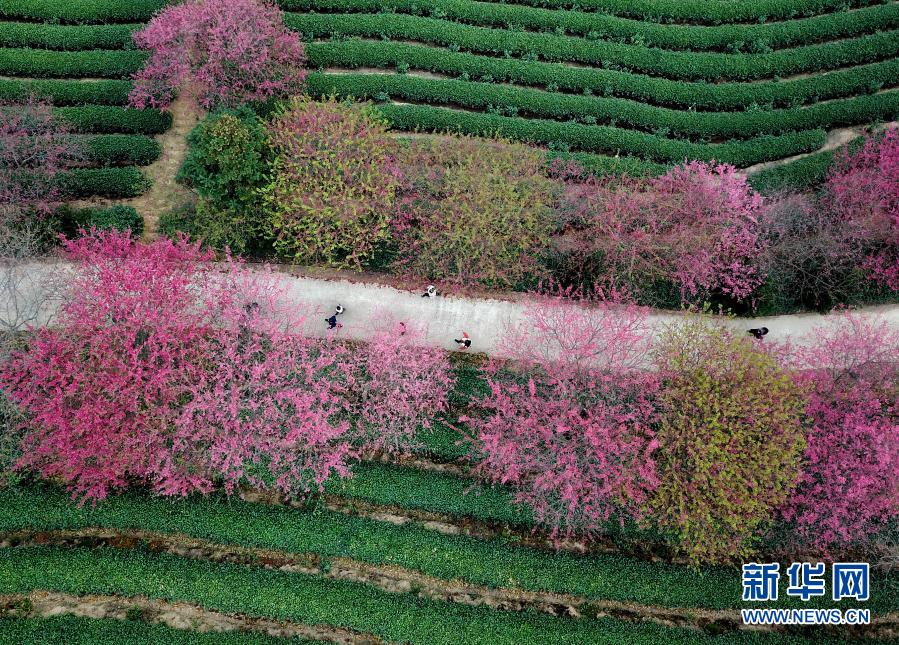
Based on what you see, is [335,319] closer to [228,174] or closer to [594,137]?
[228,174]

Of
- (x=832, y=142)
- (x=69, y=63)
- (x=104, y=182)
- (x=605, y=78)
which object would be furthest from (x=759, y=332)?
(x=69, y=63)

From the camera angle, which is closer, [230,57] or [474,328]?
[230,57]

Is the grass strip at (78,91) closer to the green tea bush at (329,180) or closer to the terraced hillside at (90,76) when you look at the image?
the terraced hillside at (90,76)

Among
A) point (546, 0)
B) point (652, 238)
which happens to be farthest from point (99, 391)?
point (546, 0)

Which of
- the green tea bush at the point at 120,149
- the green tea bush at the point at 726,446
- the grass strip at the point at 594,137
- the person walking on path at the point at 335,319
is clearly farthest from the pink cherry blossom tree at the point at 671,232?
the green tea bush at the point at 120,149

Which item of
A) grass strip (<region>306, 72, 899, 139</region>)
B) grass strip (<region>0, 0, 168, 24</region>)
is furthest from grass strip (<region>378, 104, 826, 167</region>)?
grass strip (<region>0, 0, 168, 24</region>)

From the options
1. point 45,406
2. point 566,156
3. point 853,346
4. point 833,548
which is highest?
point 566,156

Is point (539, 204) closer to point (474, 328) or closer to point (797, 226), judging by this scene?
point (474, 328)
